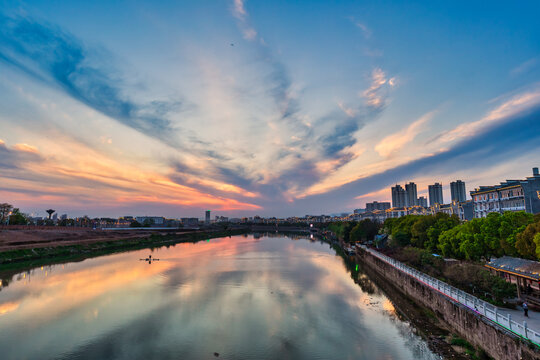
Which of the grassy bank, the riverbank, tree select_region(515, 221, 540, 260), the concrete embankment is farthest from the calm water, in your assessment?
the grassy bank

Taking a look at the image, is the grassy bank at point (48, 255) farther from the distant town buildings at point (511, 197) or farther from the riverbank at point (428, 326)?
the distant town buildings at point (511, 197)

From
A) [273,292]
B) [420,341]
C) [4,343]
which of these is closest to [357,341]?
[420,341]

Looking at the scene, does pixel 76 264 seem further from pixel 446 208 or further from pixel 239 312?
pixel 446 208

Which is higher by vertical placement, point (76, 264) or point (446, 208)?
point (446, 208)

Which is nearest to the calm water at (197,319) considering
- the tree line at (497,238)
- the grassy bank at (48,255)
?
the tree line at (497,238)

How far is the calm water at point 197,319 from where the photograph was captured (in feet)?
62.1

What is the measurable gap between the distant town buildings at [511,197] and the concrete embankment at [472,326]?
150ft

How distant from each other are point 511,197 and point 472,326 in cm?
6016

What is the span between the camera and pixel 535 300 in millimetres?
17891

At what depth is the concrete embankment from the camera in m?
13.2

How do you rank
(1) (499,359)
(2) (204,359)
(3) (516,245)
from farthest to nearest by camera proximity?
(3) (516,245) → (2) (204,359) → (1) (499,359)

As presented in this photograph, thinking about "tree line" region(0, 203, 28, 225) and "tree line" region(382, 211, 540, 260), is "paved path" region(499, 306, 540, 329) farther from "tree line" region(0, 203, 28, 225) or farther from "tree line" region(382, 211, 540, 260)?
"tree line" region(0, 203, 28, 225)

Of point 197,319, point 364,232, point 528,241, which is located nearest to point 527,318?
point 528,241

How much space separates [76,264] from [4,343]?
39025mm
